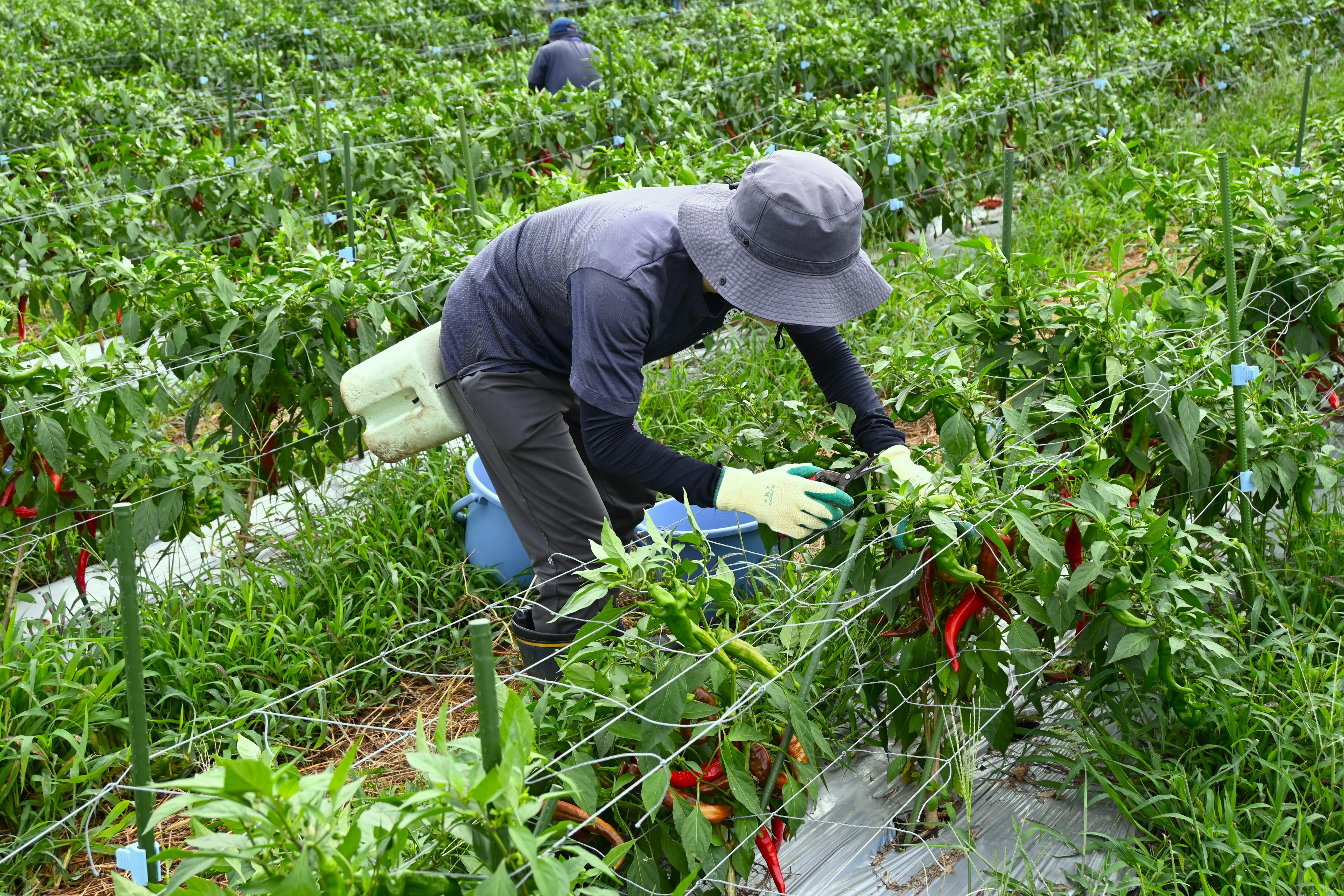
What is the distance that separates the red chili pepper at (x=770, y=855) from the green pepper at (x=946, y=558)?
508 millimetres

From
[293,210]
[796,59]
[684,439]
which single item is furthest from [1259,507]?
[796,59]

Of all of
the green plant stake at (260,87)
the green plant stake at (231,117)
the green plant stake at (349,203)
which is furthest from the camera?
the green plant stake at (260,87)

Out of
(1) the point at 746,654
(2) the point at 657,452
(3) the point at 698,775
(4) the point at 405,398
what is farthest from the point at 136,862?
(4) the point at 405,398

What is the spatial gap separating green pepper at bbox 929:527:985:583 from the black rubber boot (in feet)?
3.14

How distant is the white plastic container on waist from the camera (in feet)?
8.77

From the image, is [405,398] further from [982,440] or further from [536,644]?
[982,440]

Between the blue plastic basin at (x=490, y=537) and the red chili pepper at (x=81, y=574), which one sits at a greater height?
the red chili pepper at (x=81, y=574)

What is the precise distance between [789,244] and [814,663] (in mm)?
740

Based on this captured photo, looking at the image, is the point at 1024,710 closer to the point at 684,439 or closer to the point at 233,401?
the point at 684,439

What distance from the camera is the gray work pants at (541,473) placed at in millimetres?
2570

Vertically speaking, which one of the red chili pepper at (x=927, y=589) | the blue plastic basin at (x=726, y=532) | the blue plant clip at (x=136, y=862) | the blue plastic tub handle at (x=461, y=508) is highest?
the blue plant clip at (x=136, y=862)

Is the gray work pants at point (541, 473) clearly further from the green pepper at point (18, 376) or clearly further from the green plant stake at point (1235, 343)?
the green plant stake at point (1235, 343)

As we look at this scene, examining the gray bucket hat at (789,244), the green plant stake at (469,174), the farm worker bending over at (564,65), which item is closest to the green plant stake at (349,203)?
the green plant stake at (469,174)

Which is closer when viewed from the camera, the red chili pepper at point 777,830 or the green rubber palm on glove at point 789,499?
the red chili pepper at point 777,830
